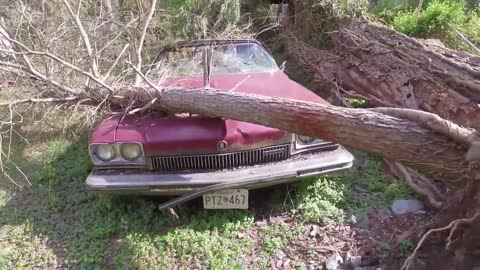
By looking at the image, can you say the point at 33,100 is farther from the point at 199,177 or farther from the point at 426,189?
the point at 426,189

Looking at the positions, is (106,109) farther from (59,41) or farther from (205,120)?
(59,41)

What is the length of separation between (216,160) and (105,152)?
93 cm

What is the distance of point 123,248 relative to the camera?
306 centimetres

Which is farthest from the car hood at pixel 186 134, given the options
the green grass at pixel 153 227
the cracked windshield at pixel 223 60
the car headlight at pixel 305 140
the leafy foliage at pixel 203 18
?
the leafy foliage at pixel 203 18

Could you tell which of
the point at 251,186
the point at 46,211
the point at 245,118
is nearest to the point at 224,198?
the point at 251,186

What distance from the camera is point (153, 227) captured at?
3.29 metres

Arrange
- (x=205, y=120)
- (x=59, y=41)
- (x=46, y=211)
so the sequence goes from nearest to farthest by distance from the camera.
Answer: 1. (x=205, y=120)
2. (x=46, y=211)
3. (x=59, y=41)

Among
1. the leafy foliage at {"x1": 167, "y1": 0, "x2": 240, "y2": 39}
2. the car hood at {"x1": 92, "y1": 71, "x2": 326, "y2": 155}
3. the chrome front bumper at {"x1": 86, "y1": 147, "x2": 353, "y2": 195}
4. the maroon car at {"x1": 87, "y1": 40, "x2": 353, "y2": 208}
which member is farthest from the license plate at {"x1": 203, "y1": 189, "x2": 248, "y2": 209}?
the leafy foliage at {"x1": 167, "y1": 0, "x2": 240, "y2": 39}

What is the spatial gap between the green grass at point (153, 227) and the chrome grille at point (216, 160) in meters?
0.52

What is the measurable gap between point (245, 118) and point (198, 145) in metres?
0.43

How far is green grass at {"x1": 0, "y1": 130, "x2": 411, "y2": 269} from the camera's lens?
9.75 feet

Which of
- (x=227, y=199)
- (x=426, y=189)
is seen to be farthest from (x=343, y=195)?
(x=227, y=199)

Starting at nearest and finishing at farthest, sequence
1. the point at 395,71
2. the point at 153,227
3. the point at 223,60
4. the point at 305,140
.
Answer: the point at 305,140 → the point at 153,227 → the point at 223,60 → the point at 395,71

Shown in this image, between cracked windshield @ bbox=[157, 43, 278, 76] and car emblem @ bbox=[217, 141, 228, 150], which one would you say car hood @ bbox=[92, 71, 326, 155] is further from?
cracked windshield @ bbox=[157, 43, 278, 76]
